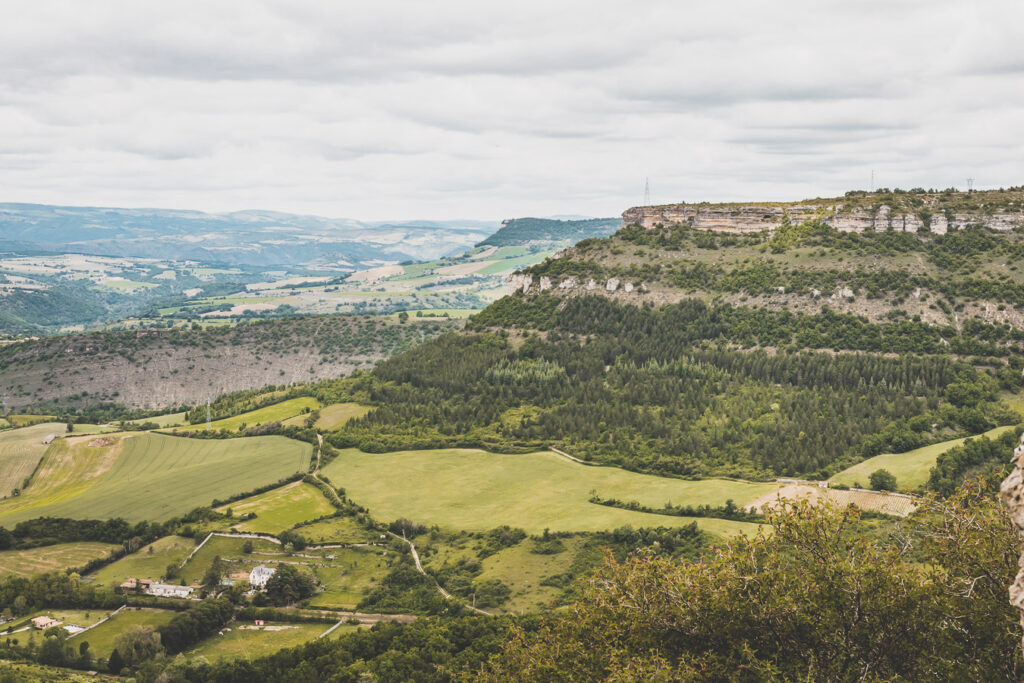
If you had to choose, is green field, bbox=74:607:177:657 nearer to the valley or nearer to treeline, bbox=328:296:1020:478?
the valley

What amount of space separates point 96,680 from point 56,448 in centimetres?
9599

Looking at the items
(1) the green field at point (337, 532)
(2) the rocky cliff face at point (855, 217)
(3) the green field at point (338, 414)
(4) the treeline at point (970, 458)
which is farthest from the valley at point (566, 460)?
(2) the rocky cliff face at point (855, 217)

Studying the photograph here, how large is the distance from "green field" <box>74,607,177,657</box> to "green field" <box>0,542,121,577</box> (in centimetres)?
1813

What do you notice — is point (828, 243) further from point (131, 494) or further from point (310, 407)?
point (131, 494)

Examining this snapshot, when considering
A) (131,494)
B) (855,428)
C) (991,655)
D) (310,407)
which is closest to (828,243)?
(855,428)

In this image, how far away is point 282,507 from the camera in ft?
394

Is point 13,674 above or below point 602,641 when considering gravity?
below

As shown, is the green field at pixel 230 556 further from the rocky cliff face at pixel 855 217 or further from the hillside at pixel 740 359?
the rocky cliff face at pixel 855 217

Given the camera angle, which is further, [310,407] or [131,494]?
[310,407]

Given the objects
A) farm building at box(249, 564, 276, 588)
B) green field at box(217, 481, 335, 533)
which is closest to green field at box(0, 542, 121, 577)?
green field at box(217, 481, 335, 533)

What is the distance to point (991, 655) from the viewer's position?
30516 mm

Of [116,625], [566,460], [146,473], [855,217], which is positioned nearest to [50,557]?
[116,625]

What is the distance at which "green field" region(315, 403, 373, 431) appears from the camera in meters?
A: 161

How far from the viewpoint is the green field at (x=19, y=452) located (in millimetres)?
139125
